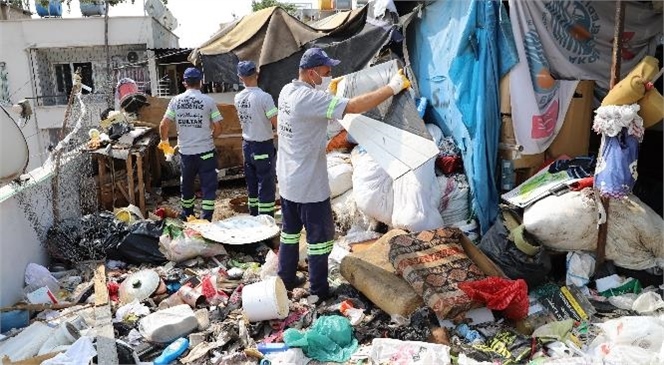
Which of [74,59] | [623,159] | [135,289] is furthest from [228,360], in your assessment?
[74,59]

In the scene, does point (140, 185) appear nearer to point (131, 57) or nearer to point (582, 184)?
point (582, 184)

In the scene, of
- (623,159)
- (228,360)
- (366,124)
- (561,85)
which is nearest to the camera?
(228,360)

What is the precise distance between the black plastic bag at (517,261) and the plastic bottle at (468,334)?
72cm

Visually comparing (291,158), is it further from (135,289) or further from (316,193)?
(135,289)

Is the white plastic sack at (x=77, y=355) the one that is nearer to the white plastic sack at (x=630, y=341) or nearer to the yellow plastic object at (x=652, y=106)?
the white plastic sack at (x=630, y=341)

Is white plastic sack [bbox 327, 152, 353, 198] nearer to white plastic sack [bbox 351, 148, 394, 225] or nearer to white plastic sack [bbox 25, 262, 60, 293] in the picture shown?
white plastic sack [bbox 351, 148, 394, 225]

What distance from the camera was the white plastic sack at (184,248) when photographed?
4.66 meters

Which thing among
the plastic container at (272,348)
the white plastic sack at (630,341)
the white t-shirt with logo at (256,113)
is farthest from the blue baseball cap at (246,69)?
the white plastic sack at (630,341)

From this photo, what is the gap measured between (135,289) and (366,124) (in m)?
2.17

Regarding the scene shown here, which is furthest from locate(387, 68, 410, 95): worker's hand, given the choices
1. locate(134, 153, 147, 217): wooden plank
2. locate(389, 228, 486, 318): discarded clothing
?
locate(134, 153, 147, 217): wooden plank

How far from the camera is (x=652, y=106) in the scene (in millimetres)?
3668

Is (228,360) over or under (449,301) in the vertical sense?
under

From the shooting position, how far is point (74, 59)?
1586 centimetres

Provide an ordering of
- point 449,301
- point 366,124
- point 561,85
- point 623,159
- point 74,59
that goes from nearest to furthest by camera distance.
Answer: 1. point 449,301
2. point 623,159
3. point 366,124
4. point 561,85
5. point 74,59
